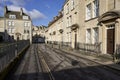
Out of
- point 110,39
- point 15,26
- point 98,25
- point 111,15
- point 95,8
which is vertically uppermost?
point 15,26

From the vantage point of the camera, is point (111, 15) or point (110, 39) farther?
point (110, 39)

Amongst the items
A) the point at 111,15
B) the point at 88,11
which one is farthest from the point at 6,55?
the point at 88,11

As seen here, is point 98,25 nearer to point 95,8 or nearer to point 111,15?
point 95,8

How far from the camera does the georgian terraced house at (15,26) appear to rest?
209 feet

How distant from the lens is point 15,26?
64.8 meters

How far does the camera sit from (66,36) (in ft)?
110

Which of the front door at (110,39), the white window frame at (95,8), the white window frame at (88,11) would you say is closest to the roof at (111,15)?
the front door at (110,39)

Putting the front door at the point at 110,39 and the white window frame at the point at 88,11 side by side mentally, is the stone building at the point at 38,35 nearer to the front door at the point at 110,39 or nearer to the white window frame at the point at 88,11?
the white window frame at the point at 88,11

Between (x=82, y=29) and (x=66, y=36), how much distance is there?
401 inches

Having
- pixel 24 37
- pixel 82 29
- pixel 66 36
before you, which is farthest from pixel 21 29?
pixel 82 29

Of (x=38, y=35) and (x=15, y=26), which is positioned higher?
(x=15, y=26)

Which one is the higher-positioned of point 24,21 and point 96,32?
point 24,21

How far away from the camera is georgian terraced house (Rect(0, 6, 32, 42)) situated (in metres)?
63.7

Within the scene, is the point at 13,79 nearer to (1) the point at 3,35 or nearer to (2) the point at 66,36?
(2) the point at 66,36
